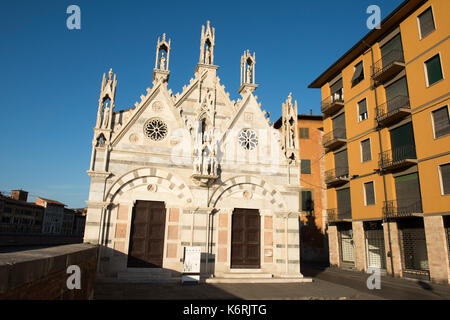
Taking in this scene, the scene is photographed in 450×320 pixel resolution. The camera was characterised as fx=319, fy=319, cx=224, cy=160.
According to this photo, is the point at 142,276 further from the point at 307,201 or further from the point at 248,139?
the point at 307,201

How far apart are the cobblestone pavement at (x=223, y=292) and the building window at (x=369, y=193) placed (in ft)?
36.6

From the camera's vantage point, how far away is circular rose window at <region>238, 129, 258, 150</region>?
62.4 feet

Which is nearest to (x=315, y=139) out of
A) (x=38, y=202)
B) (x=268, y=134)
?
(x=268, y=134)

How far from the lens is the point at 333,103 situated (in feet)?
96.1

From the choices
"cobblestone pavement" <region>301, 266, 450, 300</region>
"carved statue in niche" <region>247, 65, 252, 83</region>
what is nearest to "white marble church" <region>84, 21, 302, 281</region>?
"carved statue in niche" <region>247, 65, 252, 83</region>

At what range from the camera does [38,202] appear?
88.1m

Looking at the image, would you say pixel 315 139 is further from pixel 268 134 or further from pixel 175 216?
pixel 175 216

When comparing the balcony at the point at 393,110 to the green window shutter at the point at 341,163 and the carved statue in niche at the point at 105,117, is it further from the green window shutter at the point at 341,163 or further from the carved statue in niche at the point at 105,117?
the carved statue in niche at the point at 105,117

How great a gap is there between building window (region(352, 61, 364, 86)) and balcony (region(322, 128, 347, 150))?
4.47m

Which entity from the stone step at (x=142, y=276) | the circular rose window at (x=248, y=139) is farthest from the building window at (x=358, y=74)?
the stone step at (x=142, y=276)

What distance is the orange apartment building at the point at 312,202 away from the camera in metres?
35.8

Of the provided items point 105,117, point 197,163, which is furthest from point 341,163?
point 105,117

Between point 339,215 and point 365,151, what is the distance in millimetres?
6197

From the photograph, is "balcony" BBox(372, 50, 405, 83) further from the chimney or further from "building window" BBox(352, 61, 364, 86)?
the chimney
